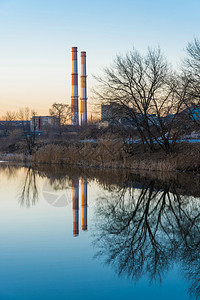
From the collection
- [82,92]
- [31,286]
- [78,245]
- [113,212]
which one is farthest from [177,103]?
[82,92]

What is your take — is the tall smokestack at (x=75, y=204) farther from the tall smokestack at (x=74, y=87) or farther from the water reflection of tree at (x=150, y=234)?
the tall smokestack at (x=74, y=87)

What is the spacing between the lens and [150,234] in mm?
A: 7797

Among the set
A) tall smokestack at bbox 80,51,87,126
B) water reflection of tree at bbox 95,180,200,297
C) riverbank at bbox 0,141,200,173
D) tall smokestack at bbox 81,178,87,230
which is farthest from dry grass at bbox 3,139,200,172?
tall smokestack at bbox 80,51,87,126

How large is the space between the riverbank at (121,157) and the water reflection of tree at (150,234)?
355 inches

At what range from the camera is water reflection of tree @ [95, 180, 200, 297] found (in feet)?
19.1

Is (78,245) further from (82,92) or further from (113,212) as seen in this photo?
(82,92)

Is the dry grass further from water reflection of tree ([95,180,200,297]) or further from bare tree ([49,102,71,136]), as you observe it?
bare tree ([49,102,71,136])

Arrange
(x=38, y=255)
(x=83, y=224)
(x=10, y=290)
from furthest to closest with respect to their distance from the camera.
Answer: (x=83, y=224)
(x=38, y=255)
(x=10, y=290)

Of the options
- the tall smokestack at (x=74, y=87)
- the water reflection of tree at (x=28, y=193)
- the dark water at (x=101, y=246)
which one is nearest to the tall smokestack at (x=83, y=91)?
the tall smokestack at (x=74, y=87)

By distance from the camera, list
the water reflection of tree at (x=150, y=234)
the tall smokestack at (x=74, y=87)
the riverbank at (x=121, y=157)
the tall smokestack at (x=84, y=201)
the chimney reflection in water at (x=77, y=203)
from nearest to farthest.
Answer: the water reflection of tree at (x=150, y=234) < the chimney reflection in water at (x=77, y=203) < the tall smokestack at (x=84, y=201) < the riverbank at (x=121, y=157) < the tall smokestack at (x=74, y=87)

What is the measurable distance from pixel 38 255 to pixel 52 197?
23.2ft

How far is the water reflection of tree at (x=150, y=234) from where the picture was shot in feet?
19.1

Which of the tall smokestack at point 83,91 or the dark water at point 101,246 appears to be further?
the tall smokestack at point 83,91

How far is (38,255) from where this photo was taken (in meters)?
6.32
